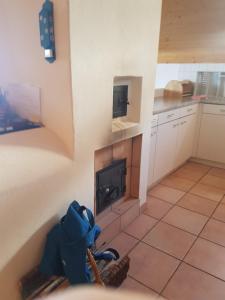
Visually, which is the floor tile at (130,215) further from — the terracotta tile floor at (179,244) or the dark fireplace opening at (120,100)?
the dark fireplace opening at (120,100)

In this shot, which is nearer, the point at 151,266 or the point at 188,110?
the point at 151,266

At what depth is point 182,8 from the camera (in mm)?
1844

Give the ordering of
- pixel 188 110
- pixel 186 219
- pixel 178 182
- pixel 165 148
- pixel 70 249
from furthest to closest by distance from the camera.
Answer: pixel 188 110 → pixel 178 182 → pixel 165 148 → pixel 186 219 → pixel 70 249

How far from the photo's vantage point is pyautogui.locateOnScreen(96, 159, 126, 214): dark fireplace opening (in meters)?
1.73

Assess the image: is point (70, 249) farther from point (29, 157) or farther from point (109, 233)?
point (109, 233)

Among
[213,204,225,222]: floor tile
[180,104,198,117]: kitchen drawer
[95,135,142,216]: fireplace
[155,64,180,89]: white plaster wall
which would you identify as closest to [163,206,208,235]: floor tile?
[213,204,225,222]: floor tile

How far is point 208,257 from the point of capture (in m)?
1.71

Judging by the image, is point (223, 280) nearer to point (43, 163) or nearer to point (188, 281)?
point (188, 281)

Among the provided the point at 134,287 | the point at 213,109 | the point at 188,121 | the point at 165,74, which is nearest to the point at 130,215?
the point at 134,287

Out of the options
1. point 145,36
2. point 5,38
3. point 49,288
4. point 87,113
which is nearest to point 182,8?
point 145,36

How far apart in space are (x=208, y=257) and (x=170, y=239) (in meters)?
0.30

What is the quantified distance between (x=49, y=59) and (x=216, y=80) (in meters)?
3.19

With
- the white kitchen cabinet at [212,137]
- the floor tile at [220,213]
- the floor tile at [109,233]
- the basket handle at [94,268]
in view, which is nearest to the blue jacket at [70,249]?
the basket handle at [94,268]

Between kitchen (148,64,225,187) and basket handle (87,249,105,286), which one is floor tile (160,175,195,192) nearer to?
kitchen (148,64,225,187)
